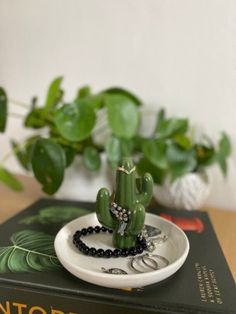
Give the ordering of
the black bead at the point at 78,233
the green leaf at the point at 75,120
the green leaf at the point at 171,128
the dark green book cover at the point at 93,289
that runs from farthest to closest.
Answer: the green leaf at the point at 171,128, the green leaf at the point at 75,120, the black bead at the point at 78,233, the dark green book cover at the point at 93,289

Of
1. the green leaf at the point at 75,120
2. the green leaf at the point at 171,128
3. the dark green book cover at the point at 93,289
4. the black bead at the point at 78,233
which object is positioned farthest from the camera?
→ the green leaf at the point at 171,128

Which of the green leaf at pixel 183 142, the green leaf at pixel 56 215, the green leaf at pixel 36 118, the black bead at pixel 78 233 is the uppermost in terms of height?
the green leaf at pixel 36 118

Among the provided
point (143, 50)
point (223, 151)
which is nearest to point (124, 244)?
point (223, 151)

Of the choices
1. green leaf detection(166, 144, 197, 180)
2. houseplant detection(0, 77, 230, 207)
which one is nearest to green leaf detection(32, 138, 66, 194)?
houseplant detection(0, 77, 230, 207)

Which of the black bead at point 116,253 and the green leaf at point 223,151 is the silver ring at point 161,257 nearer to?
the black bead at point 116,253

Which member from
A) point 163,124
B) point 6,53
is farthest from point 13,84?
point 163,124

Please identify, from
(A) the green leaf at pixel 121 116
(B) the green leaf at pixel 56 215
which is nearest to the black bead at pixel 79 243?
(B) the green leaf at pixel 56 215

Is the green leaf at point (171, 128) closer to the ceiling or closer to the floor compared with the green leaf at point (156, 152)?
closer to the ceiling

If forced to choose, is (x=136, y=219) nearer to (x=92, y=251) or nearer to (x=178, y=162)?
(x=92, y=251)
